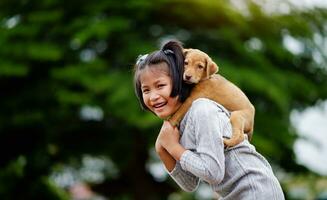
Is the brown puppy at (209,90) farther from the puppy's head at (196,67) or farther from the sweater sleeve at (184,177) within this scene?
the sweater sleeve at (184,177)

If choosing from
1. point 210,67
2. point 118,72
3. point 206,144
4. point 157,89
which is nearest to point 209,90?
point 210,67

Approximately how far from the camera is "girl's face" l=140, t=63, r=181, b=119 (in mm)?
2496

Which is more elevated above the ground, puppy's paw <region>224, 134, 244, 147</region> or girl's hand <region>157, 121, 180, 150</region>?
puppy's paw <region>224, 134, 244, 147</region>

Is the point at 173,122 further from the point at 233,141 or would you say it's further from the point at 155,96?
the point at 233,141

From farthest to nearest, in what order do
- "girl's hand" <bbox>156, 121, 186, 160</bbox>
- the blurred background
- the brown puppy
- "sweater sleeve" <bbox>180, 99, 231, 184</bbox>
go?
the blurred background, the brown puppy, "girl's hand" <bbox>156, 121, 186, 160</bbox>, "sweater sleeve" <bbox>180, 99, 231, 184</bbox>

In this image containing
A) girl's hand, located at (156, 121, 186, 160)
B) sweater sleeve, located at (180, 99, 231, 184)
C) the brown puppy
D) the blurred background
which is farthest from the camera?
the blurred background

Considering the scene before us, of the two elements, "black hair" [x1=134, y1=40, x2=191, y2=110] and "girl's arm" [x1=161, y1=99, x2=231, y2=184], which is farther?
"black hair" [x1=134, y1=40, x2=191, y2=110]

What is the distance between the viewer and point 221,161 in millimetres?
2312

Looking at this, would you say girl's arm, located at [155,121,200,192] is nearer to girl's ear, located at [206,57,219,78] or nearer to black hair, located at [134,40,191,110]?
black hair, located at [134,40,191,110]

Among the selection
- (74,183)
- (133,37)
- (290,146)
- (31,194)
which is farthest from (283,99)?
(74,183)

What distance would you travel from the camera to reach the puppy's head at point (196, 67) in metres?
2.52

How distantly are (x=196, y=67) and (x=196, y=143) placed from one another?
0.30m

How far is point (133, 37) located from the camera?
1136 centimetres

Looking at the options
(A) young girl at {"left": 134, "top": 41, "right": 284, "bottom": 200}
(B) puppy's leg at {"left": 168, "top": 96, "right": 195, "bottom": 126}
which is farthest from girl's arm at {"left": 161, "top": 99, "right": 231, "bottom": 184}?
(B) puppy's leg at {"left": 168, "top": 96, "right": 195, "bottom": 126}
